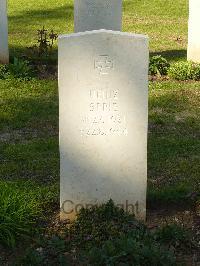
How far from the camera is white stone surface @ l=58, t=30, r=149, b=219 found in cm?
490

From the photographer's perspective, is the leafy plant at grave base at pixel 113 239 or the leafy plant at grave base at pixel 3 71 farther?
the leafy plant at grave base at pixel 3 71

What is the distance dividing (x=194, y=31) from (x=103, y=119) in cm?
619

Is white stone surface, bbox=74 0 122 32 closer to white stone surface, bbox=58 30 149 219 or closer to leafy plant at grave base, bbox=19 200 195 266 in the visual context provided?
white stone surface, bbox=58 30 149 219

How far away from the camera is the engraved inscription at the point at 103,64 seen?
4.91 metres

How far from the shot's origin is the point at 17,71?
33.2ft

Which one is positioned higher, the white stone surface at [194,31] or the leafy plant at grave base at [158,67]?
the white stone surface at [194,31]

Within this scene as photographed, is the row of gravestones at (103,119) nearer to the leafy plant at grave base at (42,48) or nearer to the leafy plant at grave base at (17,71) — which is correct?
the leafy plant at grave base at (17,71)

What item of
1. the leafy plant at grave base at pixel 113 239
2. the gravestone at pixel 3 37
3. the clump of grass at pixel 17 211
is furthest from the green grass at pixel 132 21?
the leafy plant at grave base at pixel 113 239

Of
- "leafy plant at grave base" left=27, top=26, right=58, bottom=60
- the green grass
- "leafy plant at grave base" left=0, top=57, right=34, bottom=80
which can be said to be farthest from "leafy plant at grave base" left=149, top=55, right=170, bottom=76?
"leafy plant at grave base" left=0, top=57, right=34, bottom=80

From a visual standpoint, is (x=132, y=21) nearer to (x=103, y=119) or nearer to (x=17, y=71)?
(x=17, y=71)

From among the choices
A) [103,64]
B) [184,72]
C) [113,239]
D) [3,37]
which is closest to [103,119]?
[103,64]

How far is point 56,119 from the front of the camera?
8.25 metres

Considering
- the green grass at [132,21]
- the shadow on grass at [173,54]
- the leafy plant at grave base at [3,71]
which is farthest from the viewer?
the green grass at [132,21]

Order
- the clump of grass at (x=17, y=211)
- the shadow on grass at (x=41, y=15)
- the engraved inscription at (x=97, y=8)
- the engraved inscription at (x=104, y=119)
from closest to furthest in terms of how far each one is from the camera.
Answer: the clump of grass at (x=17, y=211), the engraved inscription at (x=104, y=119), the engraved inscription at (x=97, y=8), the shadow on grass at (x=41, y=15)
